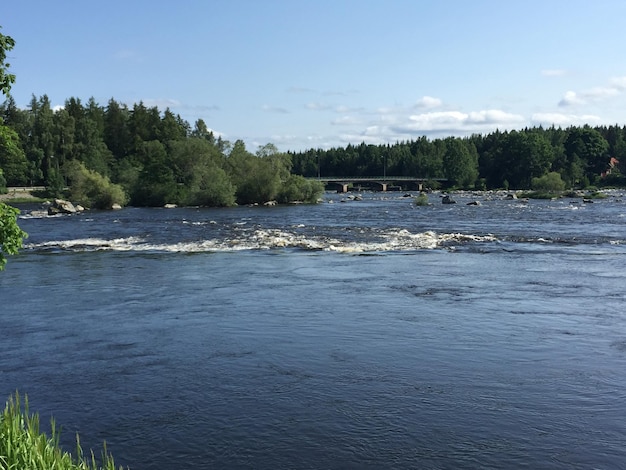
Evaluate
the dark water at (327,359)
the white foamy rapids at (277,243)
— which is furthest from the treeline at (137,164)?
the dark water at (327,359)

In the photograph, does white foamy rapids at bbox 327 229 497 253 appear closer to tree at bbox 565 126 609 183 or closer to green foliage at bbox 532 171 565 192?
green foliage at bbox 532 171 565 192

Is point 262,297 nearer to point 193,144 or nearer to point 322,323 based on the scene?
point 322,323

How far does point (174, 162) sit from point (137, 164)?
1731 centimetres

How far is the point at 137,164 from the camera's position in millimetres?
124688

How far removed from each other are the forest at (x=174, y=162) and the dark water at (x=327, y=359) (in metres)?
36.5

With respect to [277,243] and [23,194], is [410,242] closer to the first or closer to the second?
[277,243]

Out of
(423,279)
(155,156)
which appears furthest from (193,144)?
(423,279)

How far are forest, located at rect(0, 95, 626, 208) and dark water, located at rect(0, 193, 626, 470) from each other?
36473 mm

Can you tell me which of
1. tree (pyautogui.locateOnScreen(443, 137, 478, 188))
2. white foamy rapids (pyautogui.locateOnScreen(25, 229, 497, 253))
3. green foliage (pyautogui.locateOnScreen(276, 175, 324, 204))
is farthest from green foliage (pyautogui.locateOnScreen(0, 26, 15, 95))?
tree (pyautogui.locateOnScreen(443, 137, 478, 188))

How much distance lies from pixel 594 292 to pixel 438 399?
14542 millimetres

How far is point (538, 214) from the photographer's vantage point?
74625 mm

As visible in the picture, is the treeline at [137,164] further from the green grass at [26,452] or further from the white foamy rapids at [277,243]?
the green grass at [26,452]

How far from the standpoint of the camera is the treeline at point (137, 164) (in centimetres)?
10056

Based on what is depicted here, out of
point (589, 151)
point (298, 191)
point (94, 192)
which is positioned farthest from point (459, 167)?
point (94, 192)
